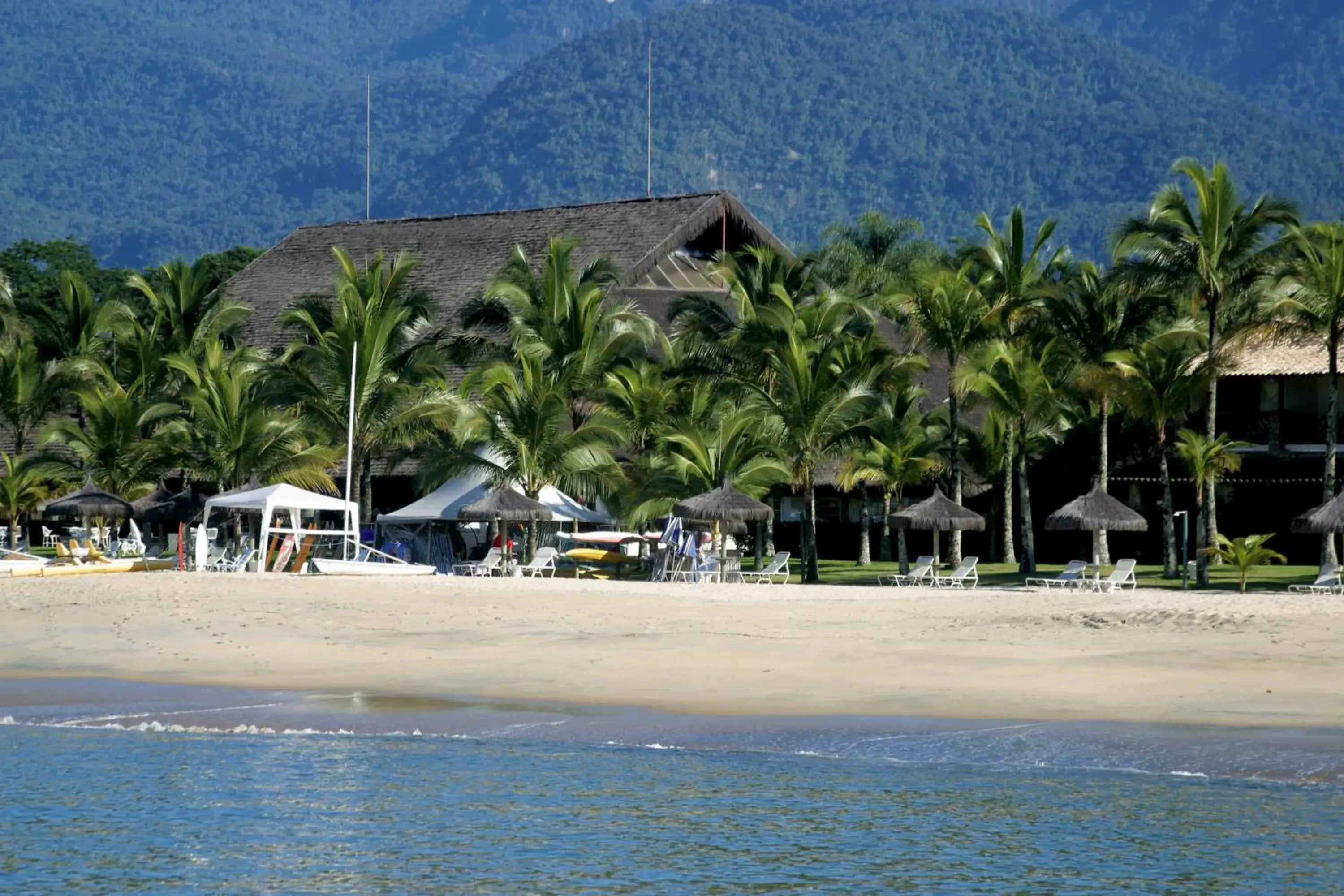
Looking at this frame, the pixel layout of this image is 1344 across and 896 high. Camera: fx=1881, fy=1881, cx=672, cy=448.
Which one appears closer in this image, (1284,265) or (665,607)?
(665,607)

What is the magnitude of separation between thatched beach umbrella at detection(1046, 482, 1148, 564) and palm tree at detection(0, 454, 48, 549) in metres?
21.5

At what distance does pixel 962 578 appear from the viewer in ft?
93.1

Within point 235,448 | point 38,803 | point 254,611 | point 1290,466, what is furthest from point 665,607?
point 1290,466

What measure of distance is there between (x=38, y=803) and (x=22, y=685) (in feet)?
14.7

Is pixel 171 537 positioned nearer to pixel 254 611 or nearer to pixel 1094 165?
pixel 254 611

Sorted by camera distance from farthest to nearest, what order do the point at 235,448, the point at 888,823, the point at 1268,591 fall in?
the point at 235,448, the point at 1268,591, the point at 888,823

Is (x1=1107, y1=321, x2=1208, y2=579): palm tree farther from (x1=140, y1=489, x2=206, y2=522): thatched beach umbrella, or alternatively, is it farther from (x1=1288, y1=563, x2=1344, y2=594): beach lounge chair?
(x1=140, y1=489, x2=206, y2=522): thatched beach umbrella

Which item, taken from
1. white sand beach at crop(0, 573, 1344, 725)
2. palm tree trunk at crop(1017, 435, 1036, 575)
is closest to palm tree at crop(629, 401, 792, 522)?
palm tree trunk at crop(1017, 435, 1036, 575)

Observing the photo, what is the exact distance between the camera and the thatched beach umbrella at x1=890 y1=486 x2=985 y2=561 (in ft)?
96.3

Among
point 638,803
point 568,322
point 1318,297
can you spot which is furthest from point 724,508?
point 638,803

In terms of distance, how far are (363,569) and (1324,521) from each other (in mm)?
14114

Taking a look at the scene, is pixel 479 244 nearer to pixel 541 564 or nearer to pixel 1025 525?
pixel 541 564

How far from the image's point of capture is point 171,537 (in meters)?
37.6

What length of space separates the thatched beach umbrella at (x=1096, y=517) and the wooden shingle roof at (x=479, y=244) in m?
16.1
